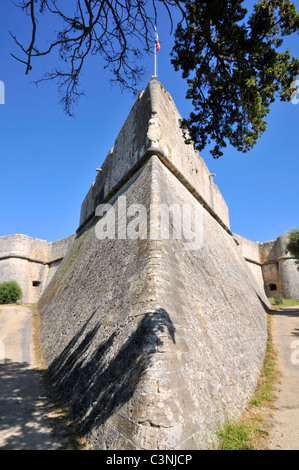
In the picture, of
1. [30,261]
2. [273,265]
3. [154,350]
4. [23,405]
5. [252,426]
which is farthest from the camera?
[273,265]

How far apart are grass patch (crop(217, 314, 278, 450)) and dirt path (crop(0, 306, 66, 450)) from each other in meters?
1.98

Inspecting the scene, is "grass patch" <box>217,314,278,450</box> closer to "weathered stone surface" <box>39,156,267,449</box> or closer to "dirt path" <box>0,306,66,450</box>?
"weathered stone surface" <box>39,156,267,449</box>

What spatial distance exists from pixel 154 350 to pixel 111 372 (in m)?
0.83

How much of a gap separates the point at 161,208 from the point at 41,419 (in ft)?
13.6

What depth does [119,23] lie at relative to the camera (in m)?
4.47

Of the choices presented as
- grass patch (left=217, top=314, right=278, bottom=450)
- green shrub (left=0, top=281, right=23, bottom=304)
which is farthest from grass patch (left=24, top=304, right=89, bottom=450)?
green shrub (left=0, top=281, right=23, bottom=304)

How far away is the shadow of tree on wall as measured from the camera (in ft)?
10.1

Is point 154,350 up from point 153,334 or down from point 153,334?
down

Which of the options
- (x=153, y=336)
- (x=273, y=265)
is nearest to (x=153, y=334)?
(x=153, y=336)

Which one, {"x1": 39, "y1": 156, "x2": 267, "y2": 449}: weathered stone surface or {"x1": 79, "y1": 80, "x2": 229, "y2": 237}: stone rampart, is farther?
{"x1": 79, "y1": 80, "x2": 229, "y2": 237}: stone rampart


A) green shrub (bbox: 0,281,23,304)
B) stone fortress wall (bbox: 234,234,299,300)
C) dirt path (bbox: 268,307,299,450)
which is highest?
stone fortress wall (bbox: 234,234,299,300)

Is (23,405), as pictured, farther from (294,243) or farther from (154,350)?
(294,243)

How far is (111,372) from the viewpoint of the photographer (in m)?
3.49
